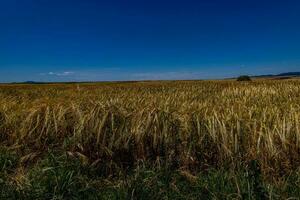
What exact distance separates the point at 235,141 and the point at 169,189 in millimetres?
1223

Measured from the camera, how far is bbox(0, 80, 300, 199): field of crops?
465cm

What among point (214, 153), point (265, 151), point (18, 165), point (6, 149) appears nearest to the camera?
point (265, 151)

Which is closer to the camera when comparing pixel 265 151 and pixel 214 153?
pixel 265 151

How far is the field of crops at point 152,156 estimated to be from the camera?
15.3 ft

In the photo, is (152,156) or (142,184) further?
(152,156)

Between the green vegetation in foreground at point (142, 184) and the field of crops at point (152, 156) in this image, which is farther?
the field of crops at point (152, 156)

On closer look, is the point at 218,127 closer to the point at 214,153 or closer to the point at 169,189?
the point at 214,153

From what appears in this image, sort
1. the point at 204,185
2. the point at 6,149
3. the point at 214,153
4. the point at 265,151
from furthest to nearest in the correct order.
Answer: the point at 6,149
the point at 214,153
the point at 265,151
the point at 204,185

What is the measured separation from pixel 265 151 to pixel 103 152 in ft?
7.65

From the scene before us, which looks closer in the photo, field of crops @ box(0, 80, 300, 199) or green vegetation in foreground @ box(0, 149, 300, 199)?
green vegetation in foreground @ box(0, 149, 300, 199)

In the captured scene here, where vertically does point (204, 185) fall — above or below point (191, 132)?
below

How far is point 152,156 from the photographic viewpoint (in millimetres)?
5949

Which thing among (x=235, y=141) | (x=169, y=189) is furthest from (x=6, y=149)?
(x=235, y=141)

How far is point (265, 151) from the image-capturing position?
5.18 meters
